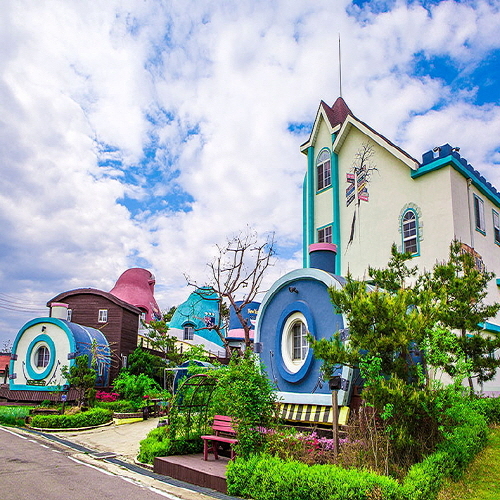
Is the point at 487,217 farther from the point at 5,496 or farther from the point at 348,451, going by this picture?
the point at 5,496

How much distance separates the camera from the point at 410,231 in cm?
1692

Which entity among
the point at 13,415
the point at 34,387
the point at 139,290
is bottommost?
the point at 13,415

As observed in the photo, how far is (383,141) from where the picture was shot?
18.1 metres

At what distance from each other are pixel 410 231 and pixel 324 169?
18.4 feet

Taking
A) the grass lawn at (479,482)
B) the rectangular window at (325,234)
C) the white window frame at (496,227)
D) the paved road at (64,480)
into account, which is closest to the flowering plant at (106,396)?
the paved road at (64,480)

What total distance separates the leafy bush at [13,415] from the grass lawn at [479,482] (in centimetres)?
1690

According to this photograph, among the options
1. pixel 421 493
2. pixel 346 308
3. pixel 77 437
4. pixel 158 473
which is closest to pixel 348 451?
pixel 421 493

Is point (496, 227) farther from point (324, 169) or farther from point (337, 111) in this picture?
point (337, 111)

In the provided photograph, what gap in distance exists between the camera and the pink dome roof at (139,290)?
39.5 metres

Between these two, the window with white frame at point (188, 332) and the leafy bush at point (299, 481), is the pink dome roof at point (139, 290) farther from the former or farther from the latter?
the leafy bush at point (299, 481)

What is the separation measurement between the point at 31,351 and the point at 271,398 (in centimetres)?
1841

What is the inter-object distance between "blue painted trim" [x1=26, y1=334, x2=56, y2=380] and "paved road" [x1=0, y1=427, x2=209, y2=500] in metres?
9.79

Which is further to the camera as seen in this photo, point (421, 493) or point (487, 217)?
point (487, 217)

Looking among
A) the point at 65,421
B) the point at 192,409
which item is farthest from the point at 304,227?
the point at 65,421
